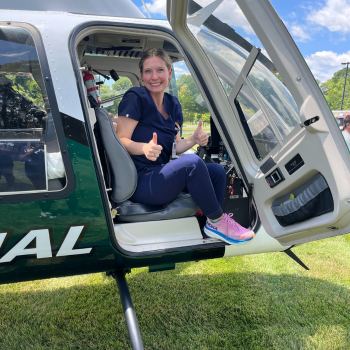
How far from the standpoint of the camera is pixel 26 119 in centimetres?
151

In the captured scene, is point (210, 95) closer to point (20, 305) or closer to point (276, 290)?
point (276, 290)

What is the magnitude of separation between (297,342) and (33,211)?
1883mm

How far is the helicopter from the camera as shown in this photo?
1.43 m

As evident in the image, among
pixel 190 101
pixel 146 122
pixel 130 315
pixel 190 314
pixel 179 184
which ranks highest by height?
pixel 190 101

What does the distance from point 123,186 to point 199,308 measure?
1.27 m

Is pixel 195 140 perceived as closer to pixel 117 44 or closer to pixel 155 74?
pixel 155 74

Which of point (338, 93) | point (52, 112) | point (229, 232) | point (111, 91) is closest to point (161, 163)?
point (229, 232)

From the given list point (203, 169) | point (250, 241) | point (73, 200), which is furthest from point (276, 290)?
point (73, 200)

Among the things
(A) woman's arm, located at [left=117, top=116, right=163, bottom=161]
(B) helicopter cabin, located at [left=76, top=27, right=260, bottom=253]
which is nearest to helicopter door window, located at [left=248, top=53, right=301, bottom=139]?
(B) helicopter cabin, located at [left=76, top=27, right=260, bottom=253]

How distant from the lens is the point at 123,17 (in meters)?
1.79

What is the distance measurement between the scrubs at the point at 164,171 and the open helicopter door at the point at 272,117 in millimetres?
314

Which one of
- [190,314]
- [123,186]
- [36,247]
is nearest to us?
[36,247]

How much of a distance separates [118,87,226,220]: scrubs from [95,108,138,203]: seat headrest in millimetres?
73

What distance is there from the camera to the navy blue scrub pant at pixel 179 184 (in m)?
1.70
